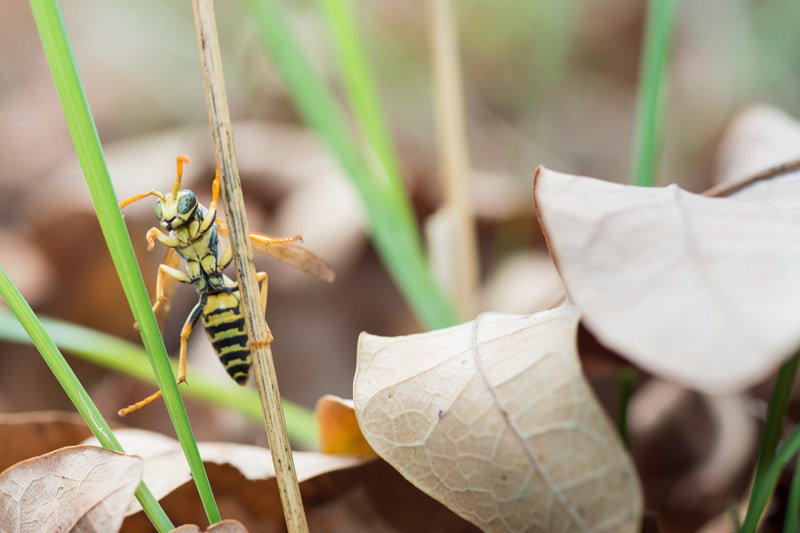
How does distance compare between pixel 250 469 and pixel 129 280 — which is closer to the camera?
pixel 129 280

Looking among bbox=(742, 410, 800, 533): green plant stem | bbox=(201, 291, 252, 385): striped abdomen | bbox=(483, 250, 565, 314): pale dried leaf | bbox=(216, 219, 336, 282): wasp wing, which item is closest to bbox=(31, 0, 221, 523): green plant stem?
bbox=(201, 291, 252, 385): striped abdomen

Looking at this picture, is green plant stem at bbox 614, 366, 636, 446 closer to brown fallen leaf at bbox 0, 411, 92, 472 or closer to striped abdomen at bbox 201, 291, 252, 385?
striped abdomen at bbox 201, 291, 252, 385

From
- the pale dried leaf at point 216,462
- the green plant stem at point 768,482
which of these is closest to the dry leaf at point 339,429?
the pale dried leaf at point 216,462

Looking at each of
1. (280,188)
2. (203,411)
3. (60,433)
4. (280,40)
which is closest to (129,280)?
(60,433)

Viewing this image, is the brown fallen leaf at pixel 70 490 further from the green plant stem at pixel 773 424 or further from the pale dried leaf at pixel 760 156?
the pale dried leaf at pixel 760 156

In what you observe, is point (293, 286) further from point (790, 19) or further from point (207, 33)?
point (790, 19)

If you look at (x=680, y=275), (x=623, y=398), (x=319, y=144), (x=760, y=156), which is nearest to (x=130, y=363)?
(x=623, y=398)

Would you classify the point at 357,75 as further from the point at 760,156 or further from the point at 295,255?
the point at 760,156
